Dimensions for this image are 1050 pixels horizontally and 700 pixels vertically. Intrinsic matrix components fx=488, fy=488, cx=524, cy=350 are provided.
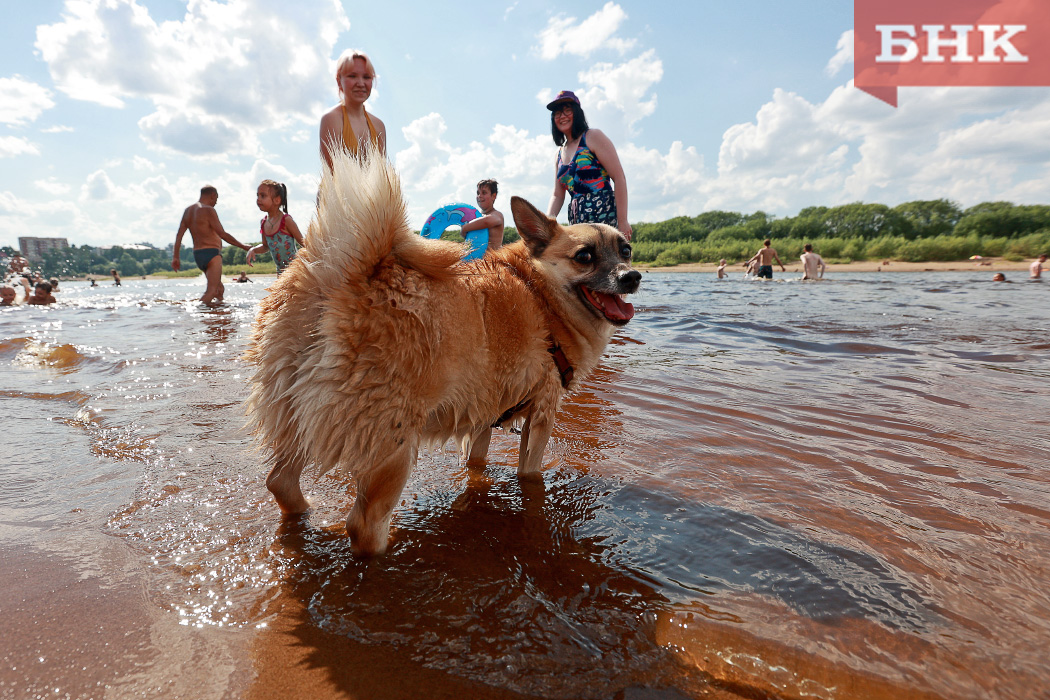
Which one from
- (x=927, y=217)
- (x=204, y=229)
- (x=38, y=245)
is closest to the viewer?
(x=204, y=229)

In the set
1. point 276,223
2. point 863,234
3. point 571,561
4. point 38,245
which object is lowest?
point 571,561

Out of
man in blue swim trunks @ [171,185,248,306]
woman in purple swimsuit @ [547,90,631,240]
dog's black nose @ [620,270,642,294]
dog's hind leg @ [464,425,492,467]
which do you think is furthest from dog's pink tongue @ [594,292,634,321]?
man in blue swim trunks @ [171,185,248,306]

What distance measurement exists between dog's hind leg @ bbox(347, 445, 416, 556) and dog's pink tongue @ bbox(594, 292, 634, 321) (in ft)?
5.15

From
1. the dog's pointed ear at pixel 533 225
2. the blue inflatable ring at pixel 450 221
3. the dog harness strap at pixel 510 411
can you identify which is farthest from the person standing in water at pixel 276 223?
the dog harness strap at pixel 510 411

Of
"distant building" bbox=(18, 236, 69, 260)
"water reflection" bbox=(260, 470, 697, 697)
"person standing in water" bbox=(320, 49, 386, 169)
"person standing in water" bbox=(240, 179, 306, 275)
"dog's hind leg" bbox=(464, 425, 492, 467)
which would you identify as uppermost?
"distant building" bbox=(18, 236, 69, 260)

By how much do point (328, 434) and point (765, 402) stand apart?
387 centimetres

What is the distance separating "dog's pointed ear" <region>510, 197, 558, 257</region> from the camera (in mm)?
3113

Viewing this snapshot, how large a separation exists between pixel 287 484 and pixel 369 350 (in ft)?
3.06

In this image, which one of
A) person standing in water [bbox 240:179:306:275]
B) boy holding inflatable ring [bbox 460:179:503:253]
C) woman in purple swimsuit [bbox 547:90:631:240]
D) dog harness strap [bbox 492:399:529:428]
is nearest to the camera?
dog harness strap [bbox 492:399:529:428]

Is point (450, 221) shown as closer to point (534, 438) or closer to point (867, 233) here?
point (534, 438)

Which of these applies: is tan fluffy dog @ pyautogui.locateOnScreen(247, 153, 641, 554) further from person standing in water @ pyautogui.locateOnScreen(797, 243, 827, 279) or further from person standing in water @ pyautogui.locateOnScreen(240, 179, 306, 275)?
person standing in water @ pyautogui.locateOnScreen(797, 243, 827, 279)

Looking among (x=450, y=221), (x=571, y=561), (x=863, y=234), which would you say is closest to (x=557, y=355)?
(x=571, y=561)

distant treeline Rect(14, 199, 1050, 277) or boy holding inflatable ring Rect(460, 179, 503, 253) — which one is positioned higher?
distant treeline Rect(14, 199, 1050, 277)

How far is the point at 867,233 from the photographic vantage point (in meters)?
57.2
